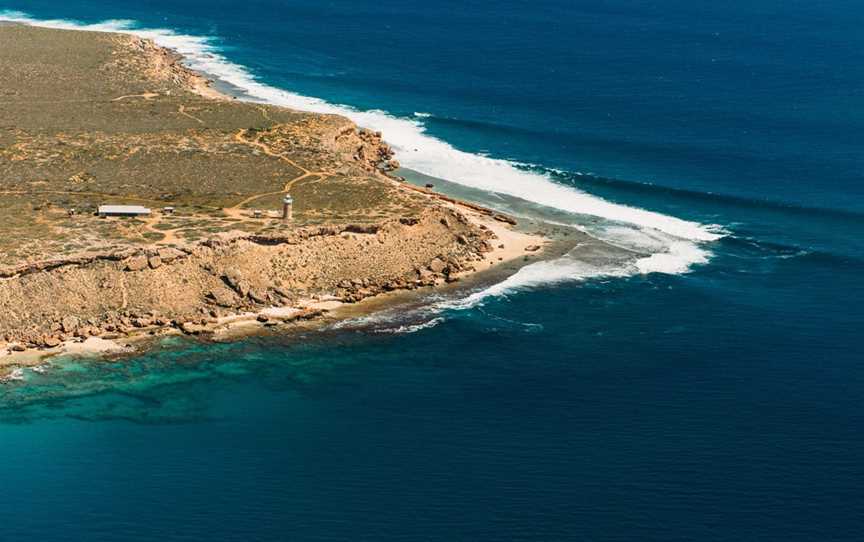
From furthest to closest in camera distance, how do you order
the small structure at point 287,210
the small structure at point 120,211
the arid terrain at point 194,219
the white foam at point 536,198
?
the white foam at point 536,198 < the small structure at point 287,210 < the small structure at point 120,211 < the arid terrain at point 194,219

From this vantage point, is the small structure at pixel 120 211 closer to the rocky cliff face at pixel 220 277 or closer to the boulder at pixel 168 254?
A: the rocky cliff face at pixel 220 277

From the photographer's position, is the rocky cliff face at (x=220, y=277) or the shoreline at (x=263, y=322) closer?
the shoreline at (x=263, y=322)

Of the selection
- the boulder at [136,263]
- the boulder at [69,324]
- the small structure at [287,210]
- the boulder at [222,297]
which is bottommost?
the boulder at [69,324]

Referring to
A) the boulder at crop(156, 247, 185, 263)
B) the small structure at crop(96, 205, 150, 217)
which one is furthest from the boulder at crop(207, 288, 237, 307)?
the small structure at crop(96, 205, 150, 217)

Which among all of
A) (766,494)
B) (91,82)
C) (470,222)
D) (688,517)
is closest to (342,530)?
(688,517)

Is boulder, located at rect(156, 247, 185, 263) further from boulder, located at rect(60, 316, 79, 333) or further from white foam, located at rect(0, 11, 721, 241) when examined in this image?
white foam, located at rect(0, 11, 721, 241)

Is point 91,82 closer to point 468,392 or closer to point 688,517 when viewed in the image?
point 468,392

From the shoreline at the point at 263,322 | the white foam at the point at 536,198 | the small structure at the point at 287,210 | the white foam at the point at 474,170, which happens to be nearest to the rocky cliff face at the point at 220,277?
the shoreline at the point at 263,322
